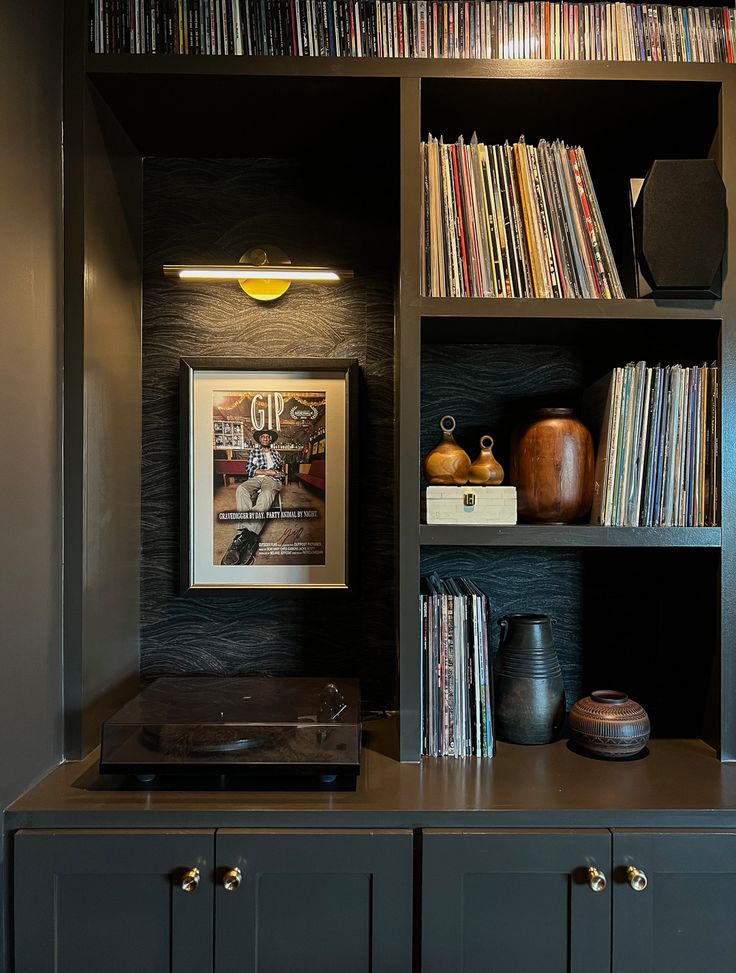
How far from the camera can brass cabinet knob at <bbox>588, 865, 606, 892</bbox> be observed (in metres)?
1.16

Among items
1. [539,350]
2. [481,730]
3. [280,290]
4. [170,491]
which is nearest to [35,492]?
[170,491]

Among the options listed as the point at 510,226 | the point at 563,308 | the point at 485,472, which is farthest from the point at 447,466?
the point at 510,226

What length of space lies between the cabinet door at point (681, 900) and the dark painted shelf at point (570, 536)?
1.63 feet

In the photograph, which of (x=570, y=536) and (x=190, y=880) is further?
(x=570, y=536)

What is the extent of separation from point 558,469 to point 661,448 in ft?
0.64

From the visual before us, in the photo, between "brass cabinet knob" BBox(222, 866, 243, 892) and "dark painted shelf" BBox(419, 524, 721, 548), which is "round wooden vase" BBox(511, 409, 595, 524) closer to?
"dark painted shelf" BBox(419, 524, 721, 548)

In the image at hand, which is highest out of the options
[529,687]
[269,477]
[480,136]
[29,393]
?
[480,136]

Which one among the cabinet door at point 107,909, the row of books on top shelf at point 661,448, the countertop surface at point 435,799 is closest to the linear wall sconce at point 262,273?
the row of books on top shelf at point 661,448

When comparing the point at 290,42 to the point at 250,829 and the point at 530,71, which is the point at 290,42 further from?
the point at 250,829

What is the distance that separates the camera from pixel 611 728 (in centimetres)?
142

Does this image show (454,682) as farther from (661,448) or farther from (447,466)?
(661,448)

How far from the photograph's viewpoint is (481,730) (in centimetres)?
144

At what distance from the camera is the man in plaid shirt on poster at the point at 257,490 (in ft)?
5.62

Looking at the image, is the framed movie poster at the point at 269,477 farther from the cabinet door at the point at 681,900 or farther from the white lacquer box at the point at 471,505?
the cabinet door at the point at 681,900
